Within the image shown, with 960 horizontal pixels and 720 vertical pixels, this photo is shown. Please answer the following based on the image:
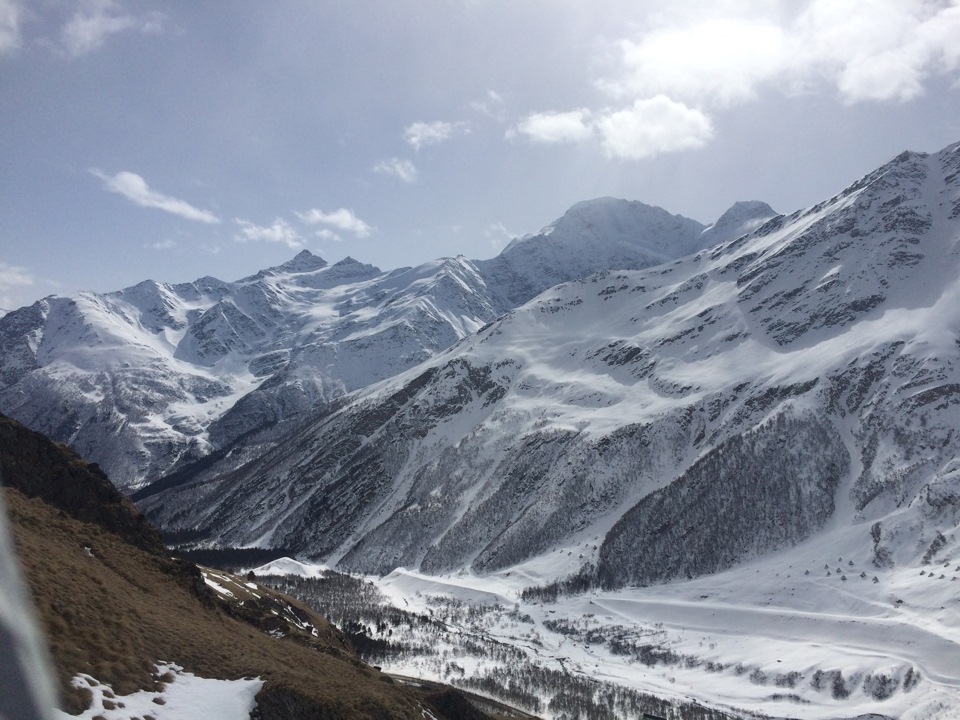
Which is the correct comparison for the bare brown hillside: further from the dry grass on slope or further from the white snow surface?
the white snow surface

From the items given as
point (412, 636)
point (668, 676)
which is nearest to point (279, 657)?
point (668, 676)

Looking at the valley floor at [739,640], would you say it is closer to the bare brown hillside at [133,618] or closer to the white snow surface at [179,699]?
the bare brown hillside at [133,618]

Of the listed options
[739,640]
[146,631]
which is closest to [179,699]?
[146,631]

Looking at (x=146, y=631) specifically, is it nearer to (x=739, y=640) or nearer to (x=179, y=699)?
(x=179, y=699)

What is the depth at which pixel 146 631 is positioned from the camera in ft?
93.9

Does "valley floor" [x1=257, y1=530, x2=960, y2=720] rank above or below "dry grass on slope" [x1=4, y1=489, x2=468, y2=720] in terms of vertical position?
below

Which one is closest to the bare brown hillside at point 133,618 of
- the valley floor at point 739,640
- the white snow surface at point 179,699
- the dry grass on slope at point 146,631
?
the dry grass on slope at point 146,631

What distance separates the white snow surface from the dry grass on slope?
1.51 ft

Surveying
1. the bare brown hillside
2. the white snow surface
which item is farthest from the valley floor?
the white snow surface

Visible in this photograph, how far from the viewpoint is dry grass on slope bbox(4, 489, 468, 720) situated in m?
23.9

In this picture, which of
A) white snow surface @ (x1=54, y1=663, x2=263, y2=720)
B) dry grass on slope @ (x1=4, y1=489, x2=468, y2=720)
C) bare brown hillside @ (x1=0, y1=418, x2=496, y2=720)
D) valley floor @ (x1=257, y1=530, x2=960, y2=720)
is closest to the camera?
white snow surface @ (x1=54, y1=663, x2=263, y2=720)

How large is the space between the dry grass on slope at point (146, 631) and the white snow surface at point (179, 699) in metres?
0.46

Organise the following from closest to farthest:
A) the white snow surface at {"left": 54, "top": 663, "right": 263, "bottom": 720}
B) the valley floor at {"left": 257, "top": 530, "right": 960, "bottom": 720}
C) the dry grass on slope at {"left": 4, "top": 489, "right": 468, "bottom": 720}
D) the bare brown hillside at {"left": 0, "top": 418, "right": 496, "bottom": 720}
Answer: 1. the white snow surface at {"left": 54, "top": 663, "right": 263, "bottom": 720}
2. the dry grass on slope at {"left": 4, "top": 489, "right": 468, "bottom": 720}
3. the bare brown hillside at {"left": 0, "top": 418, "right": 496, "bottom": 720}
4. the valley floor at {"left": 257, "top": 530, "right": 960, "bottom": 720}

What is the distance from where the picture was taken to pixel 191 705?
25.1 m
